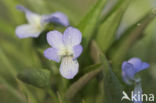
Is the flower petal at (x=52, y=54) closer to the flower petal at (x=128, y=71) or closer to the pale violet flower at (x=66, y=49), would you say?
the pale violet flower at (x=66, y=49)

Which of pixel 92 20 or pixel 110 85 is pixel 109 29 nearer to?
pixel 92 20

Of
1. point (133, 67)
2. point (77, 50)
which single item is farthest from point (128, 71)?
point (77, 50)

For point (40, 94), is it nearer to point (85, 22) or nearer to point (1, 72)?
point (1, 72)

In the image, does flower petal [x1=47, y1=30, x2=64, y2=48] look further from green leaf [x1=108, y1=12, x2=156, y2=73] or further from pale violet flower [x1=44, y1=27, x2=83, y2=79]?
green leaf [x1=108, y1=12, x2=156, y2=73]

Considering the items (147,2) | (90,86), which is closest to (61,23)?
(90,86)

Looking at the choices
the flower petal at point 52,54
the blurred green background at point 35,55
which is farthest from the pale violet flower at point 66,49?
the blurred green background at point 35,55

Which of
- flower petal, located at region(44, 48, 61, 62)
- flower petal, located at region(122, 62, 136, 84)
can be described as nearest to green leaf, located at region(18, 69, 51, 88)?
flower petal, located at region(44, 48, 61, 62)
